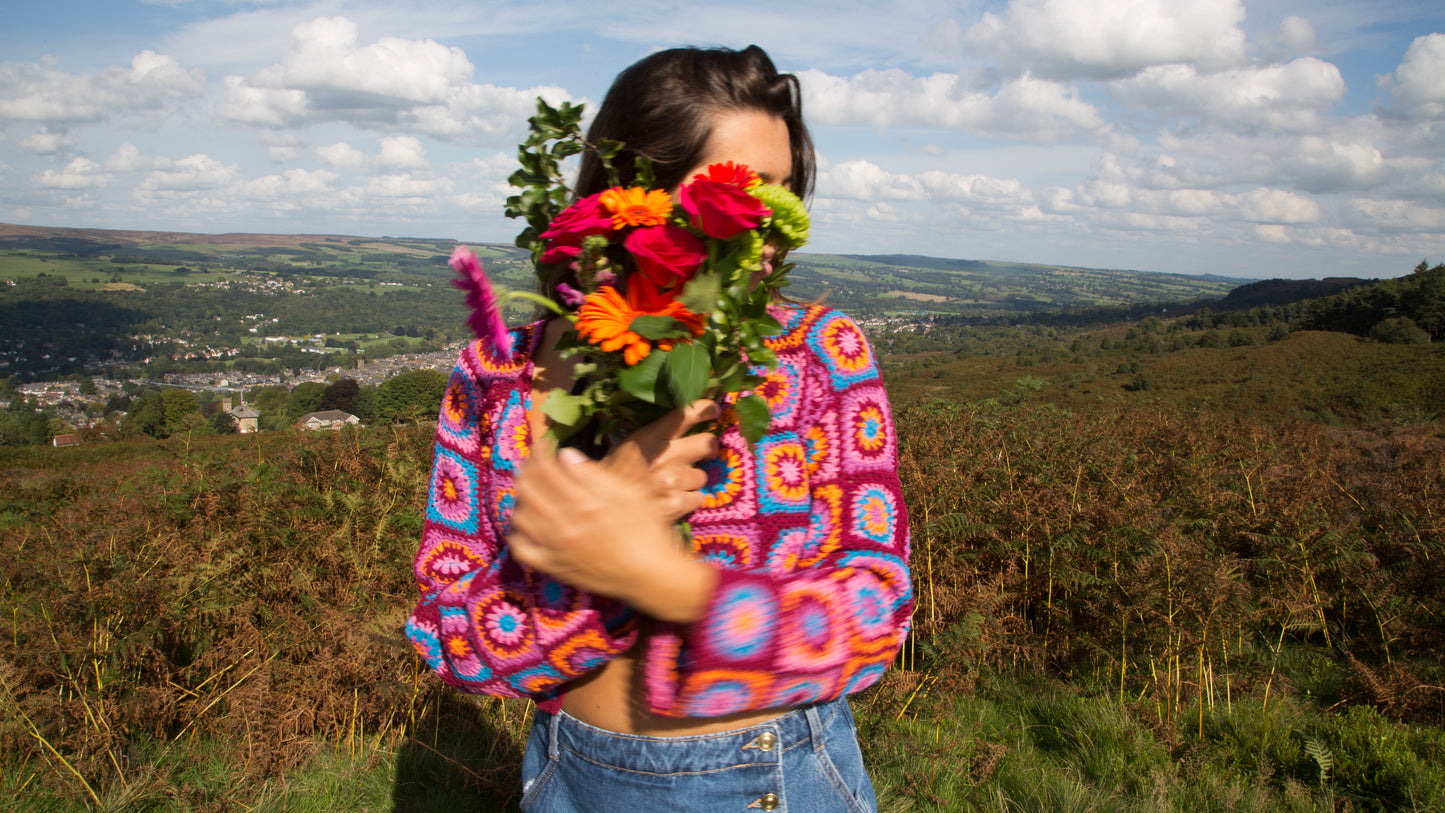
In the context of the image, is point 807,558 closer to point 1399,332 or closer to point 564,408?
point 564,408

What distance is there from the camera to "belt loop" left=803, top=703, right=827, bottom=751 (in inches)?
49.1

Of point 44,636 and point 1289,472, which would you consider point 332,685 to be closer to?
point 44,636

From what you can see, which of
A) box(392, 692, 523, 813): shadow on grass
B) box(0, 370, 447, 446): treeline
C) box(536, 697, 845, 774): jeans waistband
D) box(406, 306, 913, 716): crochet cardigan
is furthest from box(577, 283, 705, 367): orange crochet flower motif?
box(0, 370, 447, 446): treeline

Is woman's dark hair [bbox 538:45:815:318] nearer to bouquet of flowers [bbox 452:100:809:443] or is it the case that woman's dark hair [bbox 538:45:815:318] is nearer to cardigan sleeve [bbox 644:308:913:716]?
bouquet of flowers [bbox 452:100:809:443]

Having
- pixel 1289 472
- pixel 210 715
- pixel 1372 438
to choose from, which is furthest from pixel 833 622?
pixel 1372 438

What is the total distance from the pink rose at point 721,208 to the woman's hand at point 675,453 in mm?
264

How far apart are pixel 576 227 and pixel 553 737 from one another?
954 millimetres

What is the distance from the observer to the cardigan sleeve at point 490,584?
1.12 m

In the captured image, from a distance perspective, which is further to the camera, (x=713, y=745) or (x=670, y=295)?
(x=713, y=745)

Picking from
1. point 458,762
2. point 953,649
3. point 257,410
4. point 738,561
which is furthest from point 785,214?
point 257,410

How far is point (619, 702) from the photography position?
127 cm

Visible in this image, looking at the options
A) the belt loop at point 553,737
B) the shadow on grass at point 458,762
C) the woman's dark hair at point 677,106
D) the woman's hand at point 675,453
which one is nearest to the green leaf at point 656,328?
the woman's hand at point 675,453

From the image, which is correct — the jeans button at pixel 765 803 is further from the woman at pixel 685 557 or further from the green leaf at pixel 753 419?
the green leaf at pixel 753 419

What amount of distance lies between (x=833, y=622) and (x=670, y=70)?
1.11 metres
